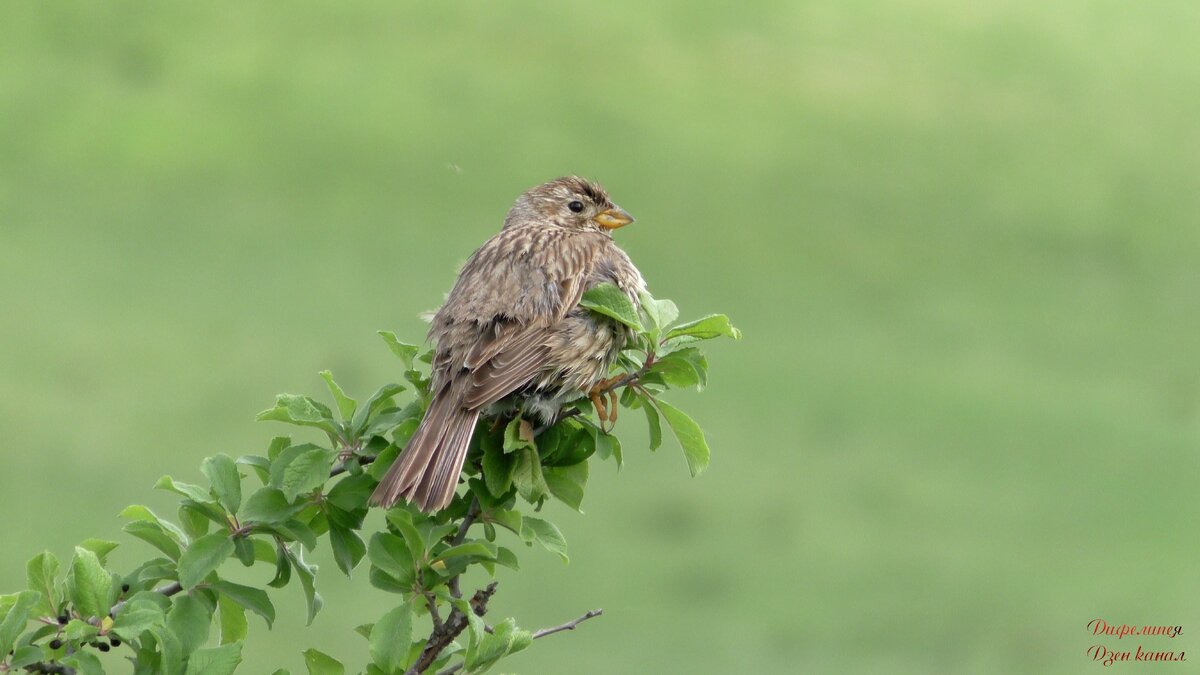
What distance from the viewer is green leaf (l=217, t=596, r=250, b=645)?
2008 millimetres

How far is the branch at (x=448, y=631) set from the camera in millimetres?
1850

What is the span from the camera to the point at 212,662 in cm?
173

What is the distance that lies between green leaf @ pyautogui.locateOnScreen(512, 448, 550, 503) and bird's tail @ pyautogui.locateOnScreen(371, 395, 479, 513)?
9cm

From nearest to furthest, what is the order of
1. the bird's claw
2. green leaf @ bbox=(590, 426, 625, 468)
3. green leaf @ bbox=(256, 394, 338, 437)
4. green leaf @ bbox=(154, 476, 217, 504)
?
green leaf @ bbox=(154, 476, 217, 504) < green leaf @ bbox=(256, 394, 338, 437) < green leaf @ bbox=(590, 426, 625, 468) < the bird's claw

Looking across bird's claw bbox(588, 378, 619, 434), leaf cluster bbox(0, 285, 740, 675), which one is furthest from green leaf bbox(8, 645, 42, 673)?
bird's claw bbox(588, 378, 619, 434)

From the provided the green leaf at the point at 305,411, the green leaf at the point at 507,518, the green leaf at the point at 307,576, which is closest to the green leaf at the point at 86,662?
the green leaf at the point at 307,576

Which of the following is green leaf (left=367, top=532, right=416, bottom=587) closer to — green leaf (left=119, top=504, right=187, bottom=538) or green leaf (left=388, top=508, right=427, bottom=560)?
green leaf (left=388, top=508, right=427, bottom=560)

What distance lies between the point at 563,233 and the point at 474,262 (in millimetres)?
231

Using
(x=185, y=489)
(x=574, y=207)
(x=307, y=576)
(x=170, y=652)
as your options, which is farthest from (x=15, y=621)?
(x=574, y=207)

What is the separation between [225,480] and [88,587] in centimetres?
23

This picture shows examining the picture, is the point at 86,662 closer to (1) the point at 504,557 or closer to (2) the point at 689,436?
(1) the point at 504,557

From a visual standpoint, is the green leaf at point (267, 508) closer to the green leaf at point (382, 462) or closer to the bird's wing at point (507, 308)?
the green leaf at point (382, 462)

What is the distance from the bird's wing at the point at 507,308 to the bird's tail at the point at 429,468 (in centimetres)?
13

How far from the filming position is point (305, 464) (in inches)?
74.6
